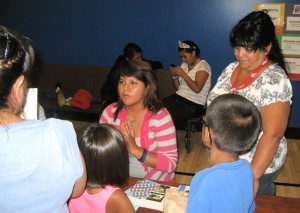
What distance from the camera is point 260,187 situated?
177 centimetres

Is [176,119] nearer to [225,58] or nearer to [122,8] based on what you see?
[225,58]

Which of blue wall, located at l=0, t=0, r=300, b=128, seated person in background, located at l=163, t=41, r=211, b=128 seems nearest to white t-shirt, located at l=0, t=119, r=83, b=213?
seated person in background, located at l=163, t=41, r=211, b=128

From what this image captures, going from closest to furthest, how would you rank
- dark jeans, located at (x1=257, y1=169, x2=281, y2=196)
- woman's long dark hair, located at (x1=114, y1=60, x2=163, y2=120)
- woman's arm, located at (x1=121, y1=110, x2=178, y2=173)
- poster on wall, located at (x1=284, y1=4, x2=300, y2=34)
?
dark jeans, located at (x1=257, y1=169, x2=281, y2=196) < woman's arm, located at (x1=121, y1=110, x2=178, y2=173) < woman's long dark hair, located at (x1=114, y1=60, x2=163, y2=120) < poster on wall, located at (x1=284, y1=4, x2=300, y2=34)

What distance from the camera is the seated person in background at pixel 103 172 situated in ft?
4.15

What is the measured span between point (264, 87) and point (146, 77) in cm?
75

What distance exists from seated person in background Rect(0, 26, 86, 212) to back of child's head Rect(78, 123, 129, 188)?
0.40 meters

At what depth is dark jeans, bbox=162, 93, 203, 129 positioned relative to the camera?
14.3ft

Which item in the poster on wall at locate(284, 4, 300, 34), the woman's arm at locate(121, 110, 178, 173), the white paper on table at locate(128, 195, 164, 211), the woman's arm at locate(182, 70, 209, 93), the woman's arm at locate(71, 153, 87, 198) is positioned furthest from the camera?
the poster on wall at locate(284, 4, 300, 34)

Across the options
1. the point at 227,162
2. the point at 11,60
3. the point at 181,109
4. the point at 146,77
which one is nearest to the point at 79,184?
the point at 11,60

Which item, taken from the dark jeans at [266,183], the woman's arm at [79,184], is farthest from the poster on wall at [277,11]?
the woman's arm at [79,184]

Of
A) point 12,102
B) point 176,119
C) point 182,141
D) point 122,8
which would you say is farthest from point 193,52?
point 12,102

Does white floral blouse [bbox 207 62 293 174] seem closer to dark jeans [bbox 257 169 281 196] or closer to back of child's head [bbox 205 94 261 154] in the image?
dark jeans [bbox 257 169 281 196]

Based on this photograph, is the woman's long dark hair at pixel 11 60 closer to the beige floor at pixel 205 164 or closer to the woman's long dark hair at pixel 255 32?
the woman's long dark hair at pixel 255 32

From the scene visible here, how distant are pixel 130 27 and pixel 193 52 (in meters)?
1.66
